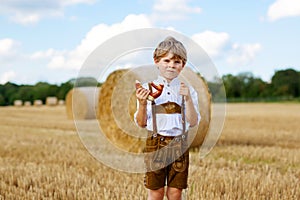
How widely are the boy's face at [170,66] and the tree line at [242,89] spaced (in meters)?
38.3

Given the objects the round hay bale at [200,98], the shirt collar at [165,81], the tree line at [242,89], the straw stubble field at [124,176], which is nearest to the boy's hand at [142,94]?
the shirt collar at [165,81]

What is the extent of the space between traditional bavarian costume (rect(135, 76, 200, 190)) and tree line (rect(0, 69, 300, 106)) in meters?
38.3

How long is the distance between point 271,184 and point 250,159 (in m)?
2.20

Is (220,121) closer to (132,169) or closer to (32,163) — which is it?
(132,169)

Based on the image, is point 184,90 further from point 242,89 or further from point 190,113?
point 242,89

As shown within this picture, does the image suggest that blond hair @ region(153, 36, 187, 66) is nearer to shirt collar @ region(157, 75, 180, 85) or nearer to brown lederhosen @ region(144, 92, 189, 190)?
shirt collar @ region(157, 75, 180, 85)

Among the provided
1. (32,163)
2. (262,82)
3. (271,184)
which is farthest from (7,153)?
(262,82)

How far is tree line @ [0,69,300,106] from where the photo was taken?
46.1 metres

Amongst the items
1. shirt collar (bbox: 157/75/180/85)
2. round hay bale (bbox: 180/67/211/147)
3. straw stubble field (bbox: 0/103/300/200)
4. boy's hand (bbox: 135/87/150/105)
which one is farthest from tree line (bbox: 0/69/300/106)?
boy's hand (bbox: 135/87/150/105)

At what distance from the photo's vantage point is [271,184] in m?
4.41

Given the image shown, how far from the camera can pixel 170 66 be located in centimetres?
272

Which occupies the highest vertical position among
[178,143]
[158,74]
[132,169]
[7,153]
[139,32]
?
[139,32]

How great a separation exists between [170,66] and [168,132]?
413 mm

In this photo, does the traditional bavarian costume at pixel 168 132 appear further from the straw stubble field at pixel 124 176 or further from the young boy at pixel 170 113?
the straw stubble field at pixel 124 176
